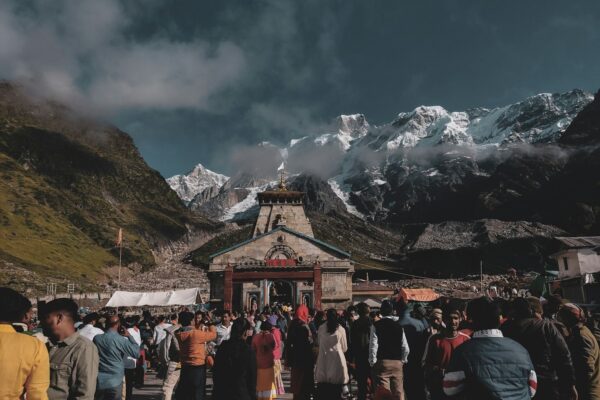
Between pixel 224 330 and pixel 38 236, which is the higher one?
pixel 38 236

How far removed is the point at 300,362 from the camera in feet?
31.0

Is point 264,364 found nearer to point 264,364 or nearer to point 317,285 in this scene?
point 264,364

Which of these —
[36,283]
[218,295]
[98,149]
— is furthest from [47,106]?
[218,295]

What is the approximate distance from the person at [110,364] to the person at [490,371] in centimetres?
547

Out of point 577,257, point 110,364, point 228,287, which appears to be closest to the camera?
point 110,364

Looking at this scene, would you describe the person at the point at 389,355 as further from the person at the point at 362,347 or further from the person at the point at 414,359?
the person at the point at 362,347

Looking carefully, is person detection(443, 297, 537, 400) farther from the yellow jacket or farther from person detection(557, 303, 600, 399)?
the yellow jacket

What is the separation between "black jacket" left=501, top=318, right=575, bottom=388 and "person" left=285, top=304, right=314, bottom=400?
185 inches

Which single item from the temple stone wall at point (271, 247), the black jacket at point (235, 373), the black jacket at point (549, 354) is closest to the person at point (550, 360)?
the black jacket at point (549, 354)

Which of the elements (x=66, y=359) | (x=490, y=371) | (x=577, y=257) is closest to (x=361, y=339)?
(x=490, y=371)

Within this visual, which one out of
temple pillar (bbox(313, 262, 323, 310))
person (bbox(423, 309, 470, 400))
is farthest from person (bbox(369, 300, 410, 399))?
temple pillar (bbox(313, 262, 323, 310))

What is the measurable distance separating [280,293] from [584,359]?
37.0 metres

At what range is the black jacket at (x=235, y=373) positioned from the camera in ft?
22.5

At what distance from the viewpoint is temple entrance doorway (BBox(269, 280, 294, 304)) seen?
131 feet
